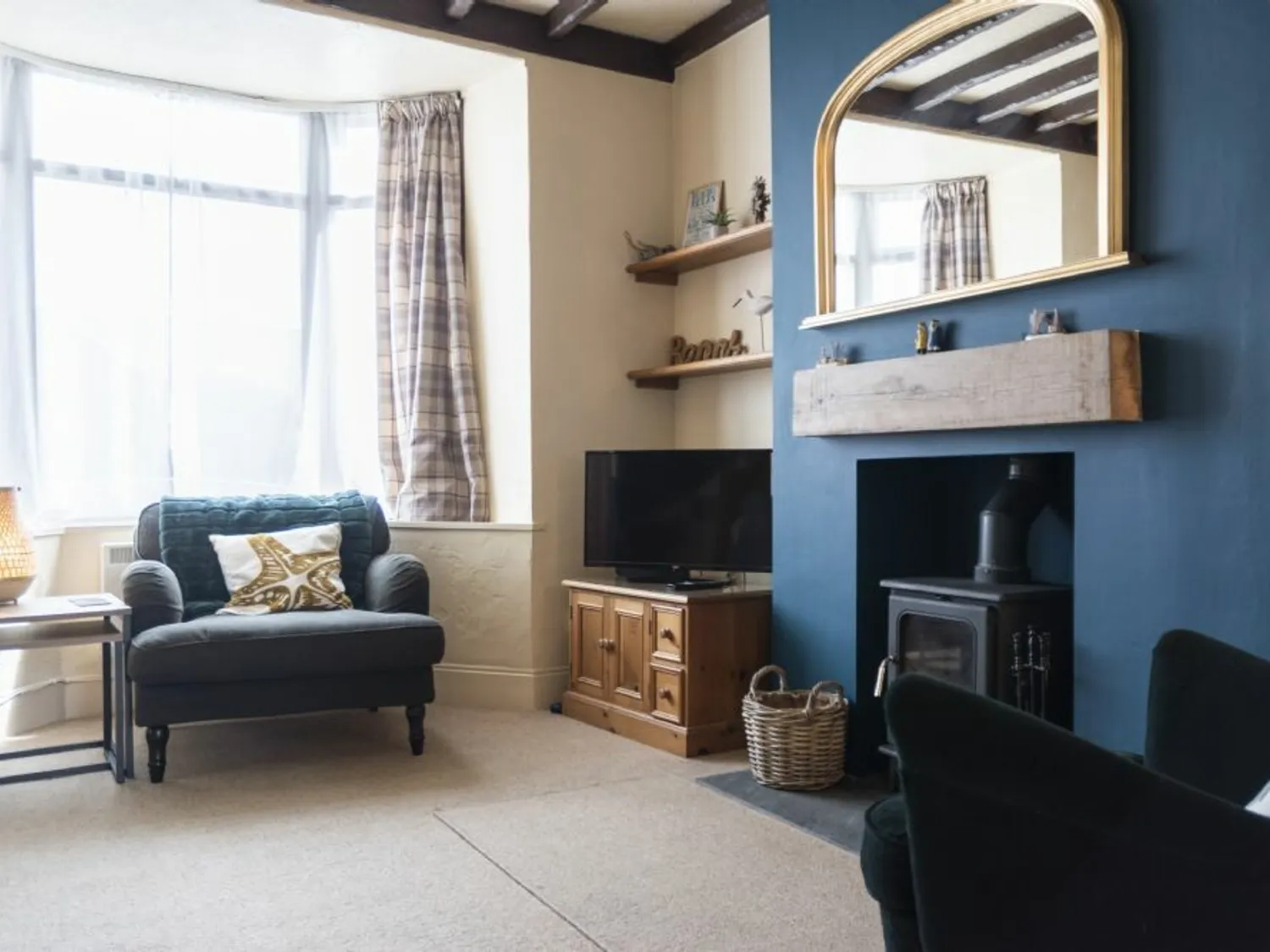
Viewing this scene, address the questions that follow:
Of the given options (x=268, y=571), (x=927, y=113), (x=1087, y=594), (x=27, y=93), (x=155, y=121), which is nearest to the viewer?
(x=1087, y=594)

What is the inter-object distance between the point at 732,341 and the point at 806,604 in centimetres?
123

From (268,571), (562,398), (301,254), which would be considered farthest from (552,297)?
(268,571)

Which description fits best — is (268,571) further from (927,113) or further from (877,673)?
(927,113)

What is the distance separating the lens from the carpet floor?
91.9 inches

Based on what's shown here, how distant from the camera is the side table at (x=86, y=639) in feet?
11.0

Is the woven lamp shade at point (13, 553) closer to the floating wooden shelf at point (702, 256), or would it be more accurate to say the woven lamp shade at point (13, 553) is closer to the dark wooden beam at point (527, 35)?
the dark wooden beam at point (527, 35)

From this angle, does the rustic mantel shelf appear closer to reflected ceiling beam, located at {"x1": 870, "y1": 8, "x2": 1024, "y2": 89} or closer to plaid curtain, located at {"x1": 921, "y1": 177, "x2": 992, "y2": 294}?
plaid curtain, located at {"x1": 921, "y1": 177, "x2": 992, "y2": 294}

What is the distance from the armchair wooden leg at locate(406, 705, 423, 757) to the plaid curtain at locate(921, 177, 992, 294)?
6.85 ft

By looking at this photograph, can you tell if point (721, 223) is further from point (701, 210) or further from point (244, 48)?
point (244, 48)

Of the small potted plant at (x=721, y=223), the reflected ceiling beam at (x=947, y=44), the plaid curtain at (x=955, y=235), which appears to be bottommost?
the plaid curtain at (x=955, y=235)

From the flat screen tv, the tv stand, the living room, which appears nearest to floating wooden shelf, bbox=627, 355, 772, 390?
the living room

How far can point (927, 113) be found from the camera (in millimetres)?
3281

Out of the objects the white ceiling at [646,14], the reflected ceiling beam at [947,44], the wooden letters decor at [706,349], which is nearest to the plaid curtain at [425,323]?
the white ceiling at [646,14]

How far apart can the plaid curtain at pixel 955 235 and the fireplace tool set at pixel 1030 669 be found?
0.96 meters
